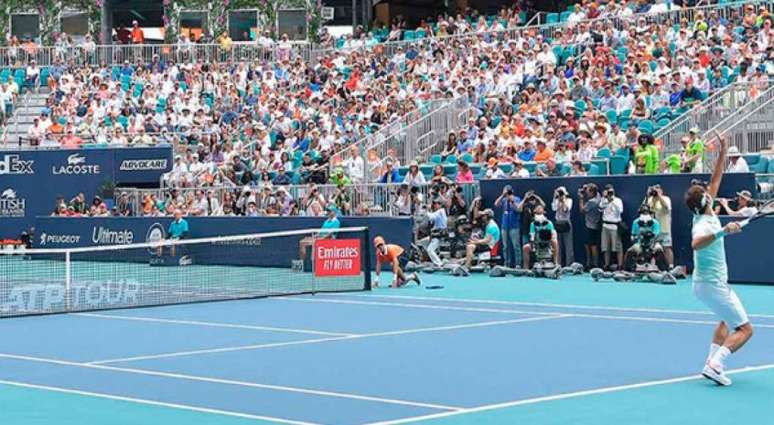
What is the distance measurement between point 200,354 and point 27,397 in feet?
12.9

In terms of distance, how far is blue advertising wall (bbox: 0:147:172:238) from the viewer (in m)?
44.0

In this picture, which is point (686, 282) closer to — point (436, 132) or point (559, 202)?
point (559, 202)

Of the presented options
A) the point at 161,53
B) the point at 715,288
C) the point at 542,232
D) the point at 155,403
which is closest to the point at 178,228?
the point at 542,232

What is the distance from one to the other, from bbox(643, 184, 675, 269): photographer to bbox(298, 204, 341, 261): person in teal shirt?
258 inches

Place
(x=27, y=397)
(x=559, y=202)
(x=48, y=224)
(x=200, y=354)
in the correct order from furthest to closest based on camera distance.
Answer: (x=48, y=224) → (x=559, y=202) → (x=200, y=354) → (x=27, y=397)

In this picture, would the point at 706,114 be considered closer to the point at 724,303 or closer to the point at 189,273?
the point at 189,273

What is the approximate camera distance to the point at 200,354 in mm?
17875

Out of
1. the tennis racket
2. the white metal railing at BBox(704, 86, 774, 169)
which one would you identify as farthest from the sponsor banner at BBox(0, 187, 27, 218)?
the tennis racket

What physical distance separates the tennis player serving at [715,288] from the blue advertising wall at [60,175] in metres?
31.4

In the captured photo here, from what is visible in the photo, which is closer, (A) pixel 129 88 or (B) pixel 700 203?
(B) pixel 700 203

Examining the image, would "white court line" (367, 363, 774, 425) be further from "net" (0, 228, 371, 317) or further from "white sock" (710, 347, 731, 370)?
"net" (0, 228, 371, 317)

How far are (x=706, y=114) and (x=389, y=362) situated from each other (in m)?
17.3

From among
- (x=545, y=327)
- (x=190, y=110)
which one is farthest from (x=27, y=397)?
(x=190, y=110)

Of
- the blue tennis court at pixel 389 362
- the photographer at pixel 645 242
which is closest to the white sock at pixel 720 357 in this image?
the blue tennis court at pixel 389 362
